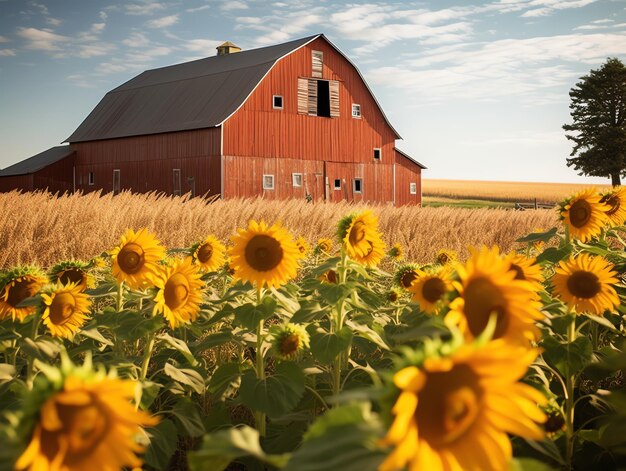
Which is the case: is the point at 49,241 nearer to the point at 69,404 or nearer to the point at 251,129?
the point at 69,404

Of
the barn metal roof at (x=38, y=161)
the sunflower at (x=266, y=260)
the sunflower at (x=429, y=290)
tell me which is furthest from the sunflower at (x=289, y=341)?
the barn metal roof at (x=38, y=161)

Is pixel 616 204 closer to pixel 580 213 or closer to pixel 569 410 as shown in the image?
pixel 580 213

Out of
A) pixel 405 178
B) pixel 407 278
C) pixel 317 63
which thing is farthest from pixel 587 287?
pixel 405 178

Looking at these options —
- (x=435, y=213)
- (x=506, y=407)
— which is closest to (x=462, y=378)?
(x=506, y=407)

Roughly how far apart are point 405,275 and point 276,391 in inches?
53.5

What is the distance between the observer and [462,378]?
89 centimetres

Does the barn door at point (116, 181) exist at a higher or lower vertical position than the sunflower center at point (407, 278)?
higher

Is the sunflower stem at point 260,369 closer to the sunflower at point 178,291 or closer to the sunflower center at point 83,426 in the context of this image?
the sunflower at point 178,291

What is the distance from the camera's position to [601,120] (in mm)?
53156

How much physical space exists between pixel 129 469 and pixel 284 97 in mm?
26949

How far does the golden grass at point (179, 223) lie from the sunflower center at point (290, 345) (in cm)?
357

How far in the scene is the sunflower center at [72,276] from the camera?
113 inches

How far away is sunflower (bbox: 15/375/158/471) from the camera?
2.99 ft

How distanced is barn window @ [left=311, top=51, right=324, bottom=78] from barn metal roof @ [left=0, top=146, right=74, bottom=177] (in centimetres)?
1321
